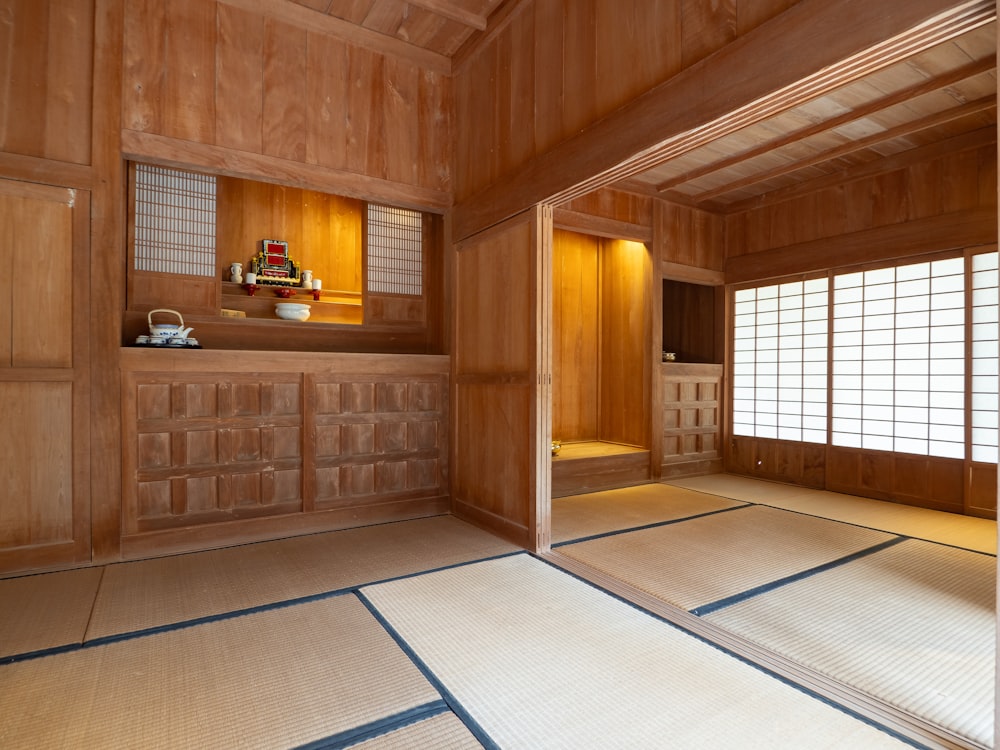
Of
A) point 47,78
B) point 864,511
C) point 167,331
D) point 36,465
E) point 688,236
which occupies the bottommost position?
point 864,511

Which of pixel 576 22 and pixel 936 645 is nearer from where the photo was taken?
pixel 936 645

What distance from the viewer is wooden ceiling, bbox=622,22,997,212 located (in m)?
3.23

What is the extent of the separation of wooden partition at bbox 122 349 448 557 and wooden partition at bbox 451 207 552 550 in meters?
0.27

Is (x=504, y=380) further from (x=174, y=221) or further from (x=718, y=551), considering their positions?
(x=174, y=221)

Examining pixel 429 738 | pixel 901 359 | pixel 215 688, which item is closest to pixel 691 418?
pixel 901 359

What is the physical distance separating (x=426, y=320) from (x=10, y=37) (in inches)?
115

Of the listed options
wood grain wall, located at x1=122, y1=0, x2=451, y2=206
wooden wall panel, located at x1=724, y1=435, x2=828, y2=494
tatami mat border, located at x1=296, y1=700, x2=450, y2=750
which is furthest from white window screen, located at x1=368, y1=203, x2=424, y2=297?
wooden wall panel, located at x1=724, y1=435, x2=828, y2=494

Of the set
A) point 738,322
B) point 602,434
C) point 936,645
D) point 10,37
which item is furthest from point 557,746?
point 738,322

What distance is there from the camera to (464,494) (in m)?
4.07

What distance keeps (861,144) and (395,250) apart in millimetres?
3852

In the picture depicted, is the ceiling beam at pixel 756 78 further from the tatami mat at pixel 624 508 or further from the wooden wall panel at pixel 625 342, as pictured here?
the wooden wall panel at pixel 625 342

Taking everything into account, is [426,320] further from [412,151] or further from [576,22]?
[576,22]

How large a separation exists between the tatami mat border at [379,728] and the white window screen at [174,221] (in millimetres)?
3269

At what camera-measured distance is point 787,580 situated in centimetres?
282
